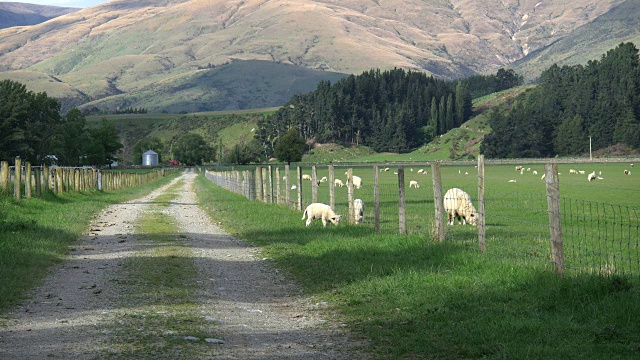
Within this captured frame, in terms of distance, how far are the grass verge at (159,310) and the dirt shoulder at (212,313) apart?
144mm

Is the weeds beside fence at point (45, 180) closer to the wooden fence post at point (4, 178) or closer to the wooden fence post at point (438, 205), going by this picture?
the wooden fence post at point (4, 178)

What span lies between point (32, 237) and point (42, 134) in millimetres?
113026

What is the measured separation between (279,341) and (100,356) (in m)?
2.11

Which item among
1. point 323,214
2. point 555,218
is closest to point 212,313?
point 555,218

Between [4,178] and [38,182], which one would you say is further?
[38,182]

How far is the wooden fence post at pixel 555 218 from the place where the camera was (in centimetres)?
1280

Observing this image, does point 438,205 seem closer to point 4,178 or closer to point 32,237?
point 32,237

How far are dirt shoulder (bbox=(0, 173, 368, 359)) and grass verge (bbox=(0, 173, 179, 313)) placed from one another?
33 centimetres

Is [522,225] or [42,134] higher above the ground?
[42,134]

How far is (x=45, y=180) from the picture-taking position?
3738 cm

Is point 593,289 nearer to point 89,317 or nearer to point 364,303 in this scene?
point 364,303

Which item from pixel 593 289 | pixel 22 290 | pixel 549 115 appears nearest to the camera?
pixel 593 289

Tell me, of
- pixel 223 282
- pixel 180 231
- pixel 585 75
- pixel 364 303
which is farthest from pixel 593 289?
pixel 585 75

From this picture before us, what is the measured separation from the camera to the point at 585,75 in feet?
639
